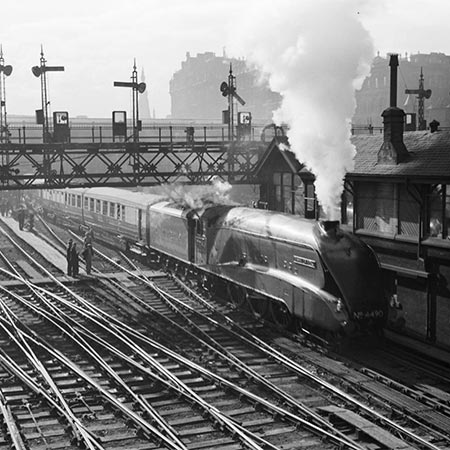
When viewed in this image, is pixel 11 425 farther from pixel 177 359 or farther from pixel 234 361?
pixel 234 361

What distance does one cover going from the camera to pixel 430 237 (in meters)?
16.4

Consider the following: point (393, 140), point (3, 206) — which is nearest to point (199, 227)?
point (393, 140)

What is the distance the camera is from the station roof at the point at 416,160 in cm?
1622

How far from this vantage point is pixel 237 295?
2023 cm

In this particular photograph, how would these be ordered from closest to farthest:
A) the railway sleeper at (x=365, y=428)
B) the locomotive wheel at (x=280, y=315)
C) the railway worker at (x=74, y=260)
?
the railway sleeper at (x=365, y=428) → the locomotive wheel at (x=280, y=315) → the railway worker at (x=74, y=260)

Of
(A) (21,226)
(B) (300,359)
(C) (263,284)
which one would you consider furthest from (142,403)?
(A) (21,226)

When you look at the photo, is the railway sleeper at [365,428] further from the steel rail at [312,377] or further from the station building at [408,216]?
the station building at [408,216]

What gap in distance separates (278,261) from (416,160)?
426 cm

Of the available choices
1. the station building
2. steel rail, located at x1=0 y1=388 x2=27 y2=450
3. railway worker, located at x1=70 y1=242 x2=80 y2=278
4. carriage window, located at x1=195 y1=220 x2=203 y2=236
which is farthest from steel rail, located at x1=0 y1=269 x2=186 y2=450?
the station building

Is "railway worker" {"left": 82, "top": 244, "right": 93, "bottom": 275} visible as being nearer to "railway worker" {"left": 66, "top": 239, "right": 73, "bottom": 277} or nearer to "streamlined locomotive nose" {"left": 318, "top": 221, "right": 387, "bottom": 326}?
"railway worker" {"left": 66, "top": 239, "right": 73, "bottom": 277}

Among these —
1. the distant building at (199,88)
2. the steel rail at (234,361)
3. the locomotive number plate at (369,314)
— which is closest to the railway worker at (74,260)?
the steel rail at (234,361)

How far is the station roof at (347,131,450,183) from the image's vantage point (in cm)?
1622

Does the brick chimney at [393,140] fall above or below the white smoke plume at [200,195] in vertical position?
above

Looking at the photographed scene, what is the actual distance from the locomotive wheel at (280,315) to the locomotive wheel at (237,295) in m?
1.21
